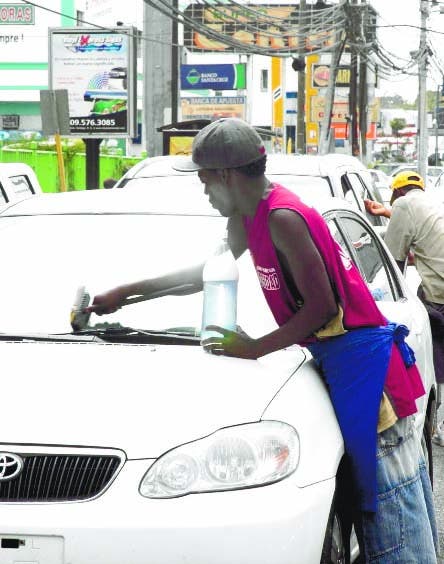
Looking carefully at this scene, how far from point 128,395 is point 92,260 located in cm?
124

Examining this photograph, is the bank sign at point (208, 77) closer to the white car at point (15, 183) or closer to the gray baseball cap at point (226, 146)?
the white car at point (15, 183)

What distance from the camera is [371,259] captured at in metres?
5.62

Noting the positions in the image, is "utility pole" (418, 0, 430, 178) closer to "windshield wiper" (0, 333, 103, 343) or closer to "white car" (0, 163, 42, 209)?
"white car" (0, 163, 42, 209)

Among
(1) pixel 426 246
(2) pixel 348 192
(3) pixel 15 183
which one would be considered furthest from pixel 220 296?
(2) pixel 348 192

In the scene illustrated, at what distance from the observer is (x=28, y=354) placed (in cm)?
391

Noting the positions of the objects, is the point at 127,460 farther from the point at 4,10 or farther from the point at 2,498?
the point at 4,10

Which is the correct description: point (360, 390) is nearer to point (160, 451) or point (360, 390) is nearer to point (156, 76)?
point (160, 451)

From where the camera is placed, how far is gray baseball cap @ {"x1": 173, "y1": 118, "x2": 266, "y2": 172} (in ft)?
12.7

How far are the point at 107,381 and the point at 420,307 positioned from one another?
8.47ft

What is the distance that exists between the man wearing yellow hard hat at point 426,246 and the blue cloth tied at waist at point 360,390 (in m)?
3.99

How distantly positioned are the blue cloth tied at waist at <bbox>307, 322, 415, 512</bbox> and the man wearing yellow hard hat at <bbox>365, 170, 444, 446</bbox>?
399cm

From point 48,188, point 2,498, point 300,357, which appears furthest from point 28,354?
point 48,188

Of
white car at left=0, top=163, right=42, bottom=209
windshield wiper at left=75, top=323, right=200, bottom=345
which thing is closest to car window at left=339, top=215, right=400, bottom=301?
windshield wiper at left=75, top=323, right=200, bottom=345

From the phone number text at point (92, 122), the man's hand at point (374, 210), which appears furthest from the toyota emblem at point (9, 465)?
the phone number text at point (92, 122)
